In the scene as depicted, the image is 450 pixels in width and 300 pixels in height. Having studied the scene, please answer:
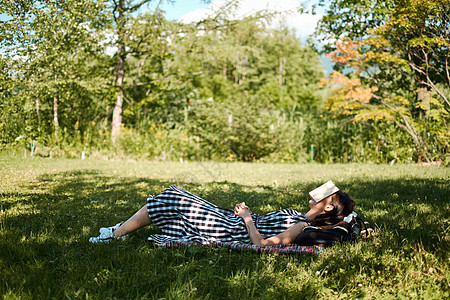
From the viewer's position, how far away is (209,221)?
3006mm

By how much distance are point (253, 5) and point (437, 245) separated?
13532mm

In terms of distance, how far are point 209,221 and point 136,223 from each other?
674 mm

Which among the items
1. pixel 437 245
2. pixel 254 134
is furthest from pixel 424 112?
pixel 437 245

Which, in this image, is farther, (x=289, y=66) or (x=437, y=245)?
(x=289, y=66)

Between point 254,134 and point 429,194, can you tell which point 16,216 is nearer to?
point 429,194

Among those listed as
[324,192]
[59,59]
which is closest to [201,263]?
[324,192]

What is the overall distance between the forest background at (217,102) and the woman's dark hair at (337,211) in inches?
297

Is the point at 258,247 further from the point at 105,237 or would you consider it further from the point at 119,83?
the point at 119,83

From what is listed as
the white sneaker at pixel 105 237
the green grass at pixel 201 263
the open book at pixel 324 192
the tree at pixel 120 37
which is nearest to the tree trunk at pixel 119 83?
the tree at pixel 120 37

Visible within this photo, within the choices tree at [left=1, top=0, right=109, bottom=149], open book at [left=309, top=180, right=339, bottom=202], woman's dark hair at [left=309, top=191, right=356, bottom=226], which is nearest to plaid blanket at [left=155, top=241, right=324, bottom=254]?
woman's dark hair at [left=309, top=191, right=356, bottom=226]

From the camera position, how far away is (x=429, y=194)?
5027 millimetres

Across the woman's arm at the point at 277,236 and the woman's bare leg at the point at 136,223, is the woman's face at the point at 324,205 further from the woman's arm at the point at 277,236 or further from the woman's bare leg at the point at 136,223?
the woman's bare leg at the point at 136,223

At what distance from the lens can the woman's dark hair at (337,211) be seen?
2.84 metres

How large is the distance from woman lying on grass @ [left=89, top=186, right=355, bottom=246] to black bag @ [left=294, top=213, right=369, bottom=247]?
0.22 feet
